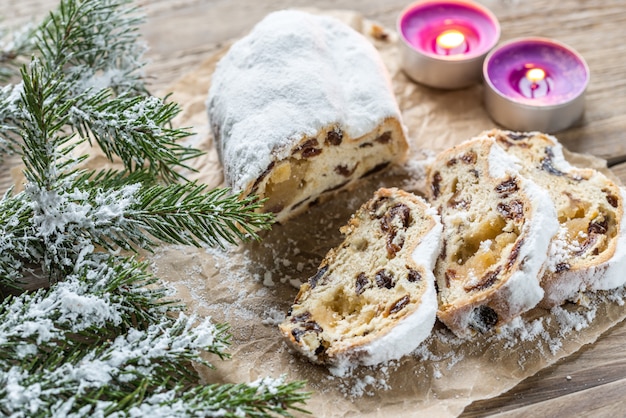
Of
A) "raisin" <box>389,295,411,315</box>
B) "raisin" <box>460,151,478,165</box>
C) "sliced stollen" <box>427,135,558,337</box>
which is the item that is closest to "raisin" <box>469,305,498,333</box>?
"sliced stollen" <box>427,135,558,337</box>

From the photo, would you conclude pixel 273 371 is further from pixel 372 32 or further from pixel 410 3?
pixel 410 3

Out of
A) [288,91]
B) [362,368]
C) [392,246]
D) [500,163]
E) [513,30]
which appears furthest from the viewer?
[513,30]

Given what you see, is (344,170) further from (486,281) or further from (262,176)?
(486,281)

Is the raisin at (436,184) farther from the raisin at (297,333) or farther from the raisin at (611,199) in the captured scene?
the raisin at (297,333)

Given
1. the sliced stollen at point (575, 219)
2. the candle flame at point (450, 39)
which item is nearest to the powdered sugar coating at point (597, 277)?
the sliced stollen at point (575, 219)

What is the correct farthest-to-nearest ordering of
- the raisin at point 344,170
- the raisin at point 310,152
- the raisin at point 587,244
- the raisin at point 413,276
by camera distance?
the raisin at point 344,170 < the raisin at point 310,152 < the raisin at point 587,244 < the raisin at point 413,276

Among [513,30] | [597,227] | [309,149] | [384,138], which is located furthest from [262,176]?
[513,30]

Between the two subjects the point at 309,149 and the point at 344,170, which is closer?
the point at 309,149
